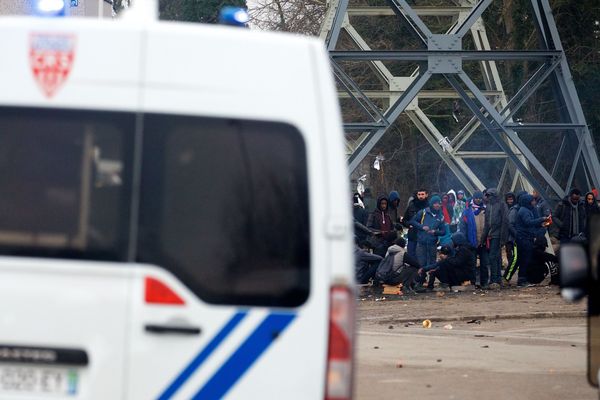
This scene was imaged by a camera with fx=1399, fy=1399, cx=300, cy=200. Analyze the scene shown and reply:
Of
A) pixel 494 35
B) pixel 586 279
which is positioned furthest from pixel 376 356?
pixel 494 35

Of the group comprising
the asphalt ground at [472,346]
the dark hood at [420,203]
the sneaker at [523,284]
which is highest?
the dark hood at [420,203]

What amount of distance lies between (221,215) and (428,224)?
60.5ft

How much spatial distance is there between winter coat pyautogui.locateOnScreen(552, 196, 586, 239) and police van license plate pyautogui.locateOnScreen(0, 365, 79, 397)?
20677 millimetres

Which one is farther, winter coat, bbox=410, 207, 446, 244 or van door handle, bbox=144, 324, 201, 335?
winter coat, bbox=410, 207, 446, 244

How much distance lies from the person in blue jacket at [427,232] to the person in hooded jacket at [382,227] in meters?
0.51

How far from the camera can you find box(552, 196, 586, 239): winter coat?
25000 millimetres

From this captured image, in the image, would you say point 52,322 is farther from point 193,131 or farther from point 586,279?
point 586,279

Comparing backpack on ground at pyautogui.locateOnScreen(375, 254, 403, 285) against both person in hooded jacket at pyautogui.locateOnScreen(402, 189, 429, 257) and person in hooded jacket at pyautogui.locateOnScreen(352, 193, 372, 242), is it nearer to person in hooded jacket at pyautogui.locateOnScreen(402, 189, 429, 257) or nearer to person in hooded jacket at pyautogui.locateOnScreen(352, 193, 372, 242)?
person in hooded jacket at pyautogui.locateOnScreen(352, 193, 372, 242)

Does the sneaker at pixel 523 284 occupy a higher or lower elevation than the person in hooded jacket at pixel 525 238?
lower

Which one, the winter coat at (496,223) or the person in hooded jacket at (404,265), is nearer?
the person in hooded jacket at (404,265)

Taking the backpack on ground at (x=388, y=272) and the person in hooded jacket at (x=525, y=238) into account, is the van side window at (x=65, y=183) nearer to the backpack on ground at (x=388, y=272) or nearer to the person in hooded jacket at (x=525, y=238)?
the backpack on ground at (x=388, y=272)

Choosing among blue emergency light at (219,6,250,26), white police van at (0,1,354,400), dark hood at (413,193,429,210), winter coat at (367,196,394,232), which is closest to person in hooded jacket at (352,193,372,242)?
winter coat at (367,196,394,232)

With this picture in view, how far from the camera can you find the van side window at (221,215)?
16.4 feet

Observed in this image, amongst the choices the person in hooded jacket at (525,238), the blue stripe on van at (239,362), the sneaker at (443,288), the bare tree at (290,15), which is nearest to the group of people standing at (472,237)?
the person in hooded jacket at (525,238)
